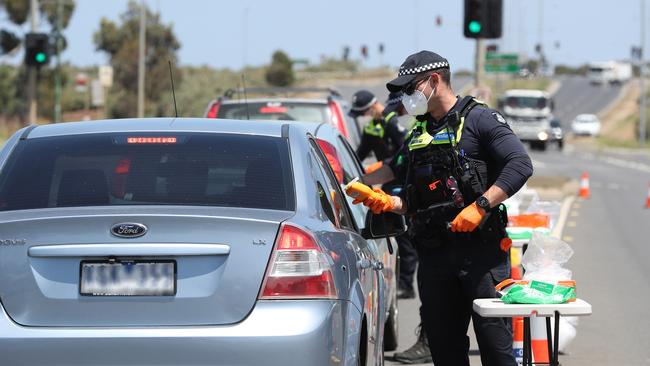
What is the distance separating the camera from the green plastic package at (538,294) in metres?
6.11

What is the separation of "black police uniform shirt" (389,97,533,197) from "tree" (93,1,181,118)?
66423 millimetres

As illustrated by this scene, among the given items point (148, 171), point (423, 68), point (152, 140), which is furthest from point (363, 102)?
point (148, 171)

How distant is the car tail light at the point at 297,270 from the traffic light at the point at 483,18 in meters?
14.9

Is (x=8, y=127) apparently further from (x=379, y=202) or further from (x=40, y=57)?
(x=379, y=202)

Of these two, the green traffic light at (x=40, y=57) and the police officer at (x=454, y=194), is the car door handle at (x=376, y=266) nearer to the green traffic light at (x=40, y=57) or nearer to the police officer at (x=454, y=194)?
the police officer at (x=454, y=194)

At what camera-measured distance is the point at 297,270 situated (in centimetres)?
540

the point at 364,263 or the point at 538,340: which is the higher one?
the point at 364,263

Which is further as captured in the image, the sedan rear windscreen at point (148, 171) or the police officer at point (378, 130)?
the police officer at point (378, 130)

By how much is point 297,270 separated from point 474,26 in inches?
597

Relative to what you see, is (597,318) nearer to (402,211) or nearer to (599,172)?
(402,211)

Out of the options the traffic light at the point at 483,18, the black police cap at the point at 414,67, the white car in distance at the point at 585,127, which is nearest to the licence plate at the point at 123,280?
the black police cap at the point at 414,67

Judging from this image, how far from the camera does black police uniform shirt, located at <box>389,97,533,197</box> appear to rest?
252 inches

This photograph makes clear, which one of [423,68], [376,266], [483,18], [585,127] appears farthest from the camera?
[585,127]

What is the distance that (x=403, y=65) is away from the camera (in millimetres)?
6633
